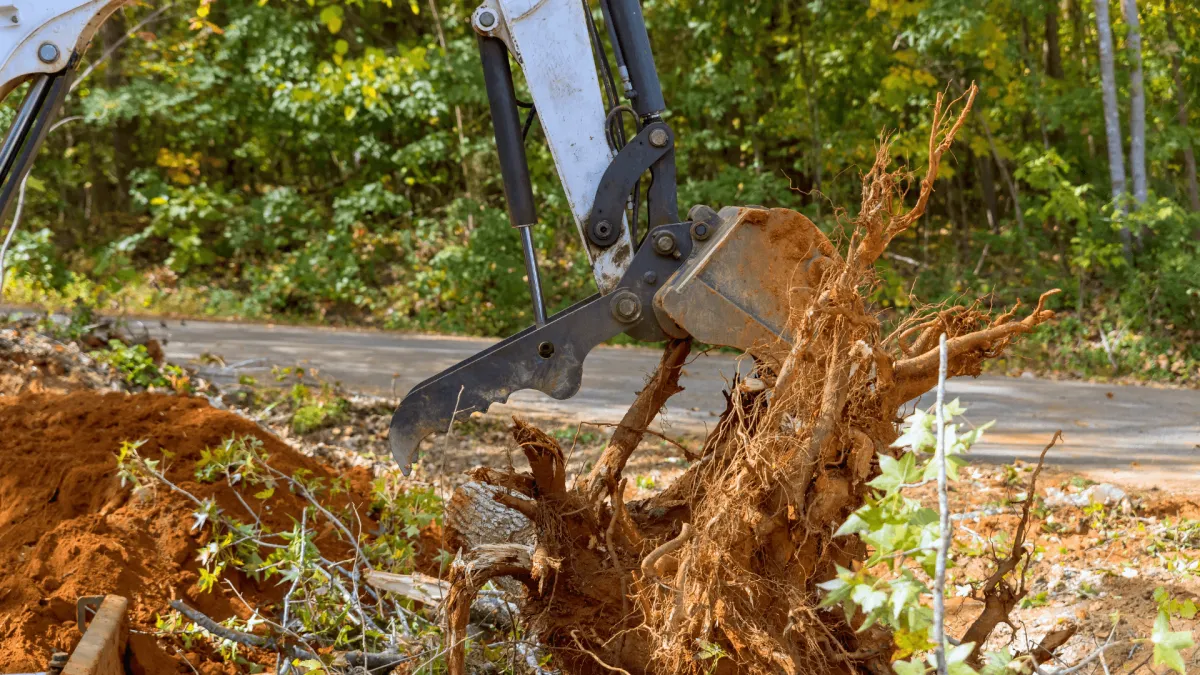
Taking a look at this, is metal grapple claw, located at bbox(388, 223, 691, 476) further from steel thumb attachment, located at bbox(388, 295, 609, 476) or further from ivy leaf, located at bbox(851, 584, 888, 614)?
ivy leaf, located at bbox(851, 584, 888, 614)

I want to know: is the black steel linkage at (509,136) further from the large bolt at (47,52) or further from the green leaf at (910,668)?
the green leaf at (910,668)

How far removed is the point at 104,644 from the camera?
Result: 301cm

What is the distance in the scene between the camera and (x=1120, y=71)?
11.3 metres

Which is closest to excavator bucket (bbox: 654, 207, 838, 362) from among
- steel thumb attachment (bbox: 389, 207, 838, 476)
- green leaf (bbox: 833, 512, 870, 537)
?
steel thumb attachment (bbox: 389, 207, 838, 476)

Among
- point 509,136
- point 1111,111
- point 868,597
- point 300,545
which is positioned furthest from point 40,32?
point 1111,111

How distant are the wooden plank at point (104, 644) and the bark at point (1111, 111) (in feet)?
32.9

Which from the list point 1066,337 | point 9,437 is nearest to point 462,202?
point 1066,337

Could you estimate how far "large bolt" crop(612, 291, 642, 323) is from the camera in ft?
9.55

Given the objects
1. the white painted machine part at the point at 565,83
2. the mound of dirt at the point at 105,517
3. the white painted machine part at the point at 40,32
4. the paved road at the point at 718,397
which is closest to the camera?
the white painted machine part at the point at 565,83

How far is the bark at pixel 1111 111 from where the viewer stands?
10.4 metres

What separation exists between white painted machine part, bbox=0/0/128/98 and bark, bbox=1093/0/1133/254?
975cm

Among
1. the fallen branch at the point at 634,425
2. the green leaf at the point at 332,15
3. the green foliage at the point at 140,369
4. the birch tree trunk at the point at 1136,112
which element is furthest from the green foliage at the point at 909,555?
the birch tree trunk at the point at 1136,112

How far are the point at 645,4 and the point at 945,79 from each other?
412 cm

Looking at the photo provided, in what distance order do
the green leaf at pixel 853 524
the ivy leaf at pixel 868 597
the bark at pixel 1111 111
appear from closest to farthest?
the ivy leaf at pixel 868 597 < the green leaf at pixel 853 524 < the bark at pixel 1111 111
